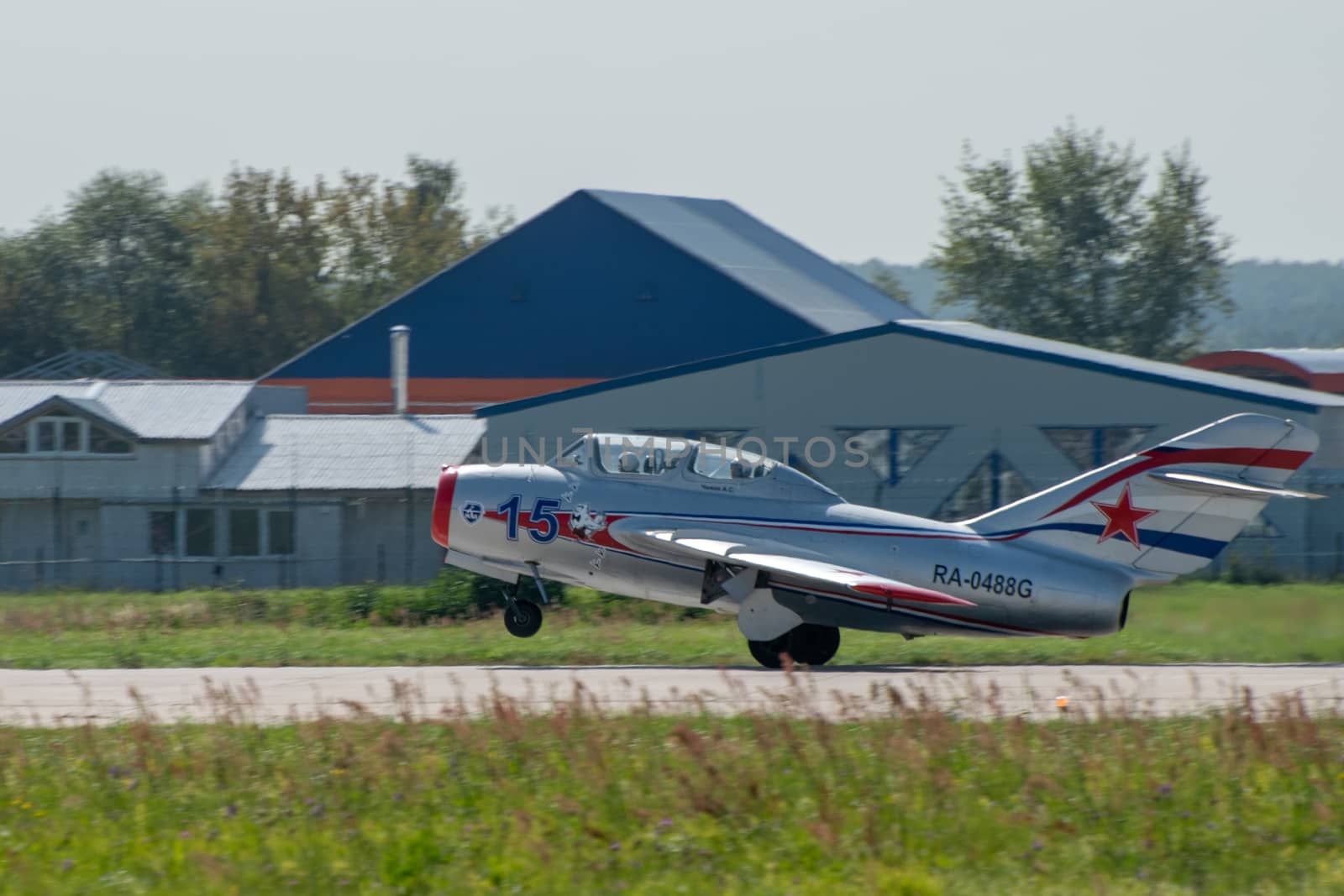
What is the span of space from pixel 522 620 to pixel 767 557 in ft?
10.7

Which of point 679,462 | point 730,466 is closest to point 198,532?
point 679,462

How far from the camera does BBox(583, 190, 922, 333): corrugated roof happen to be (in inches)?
1816

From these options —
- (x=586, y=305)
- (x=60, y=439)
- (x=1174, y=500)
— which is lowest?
(x=60, y=439)

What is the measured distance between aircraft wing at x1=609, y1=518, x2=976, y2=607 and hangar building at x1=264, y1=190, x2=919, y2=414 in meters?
28.2

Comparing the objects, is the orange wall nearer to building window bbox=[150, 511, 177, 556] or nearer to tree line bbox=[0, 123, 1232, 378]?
building window bbox=[150, 511, 177, 556]

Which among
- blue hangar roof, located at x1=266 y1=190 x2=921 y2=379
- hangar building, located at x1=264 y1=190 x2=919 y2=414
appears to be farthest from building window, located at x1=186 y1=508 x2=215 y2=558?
blue hangar roof, located at x1=266 y1=190 x2=921 y2=379

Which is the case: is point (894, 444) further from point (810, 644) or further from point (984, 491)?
point (810, 644)

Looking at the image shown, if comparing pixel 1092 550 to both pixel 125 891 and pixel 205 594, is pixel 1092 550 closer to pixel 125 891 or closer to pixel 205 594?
pixel 125 891

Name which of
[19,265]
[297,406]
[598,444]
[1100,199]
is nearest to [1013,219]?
[1100,199]

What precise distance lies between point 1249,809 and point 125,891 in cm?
646

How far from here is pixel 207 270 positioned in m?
79.8

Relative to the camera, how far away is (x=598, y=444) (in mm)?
17656

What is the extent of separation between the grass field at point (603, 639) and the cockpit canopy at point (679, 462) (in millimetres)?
2066

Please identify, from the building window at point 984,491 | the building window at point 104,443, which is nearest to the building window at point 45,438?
the building window at point 104,443
